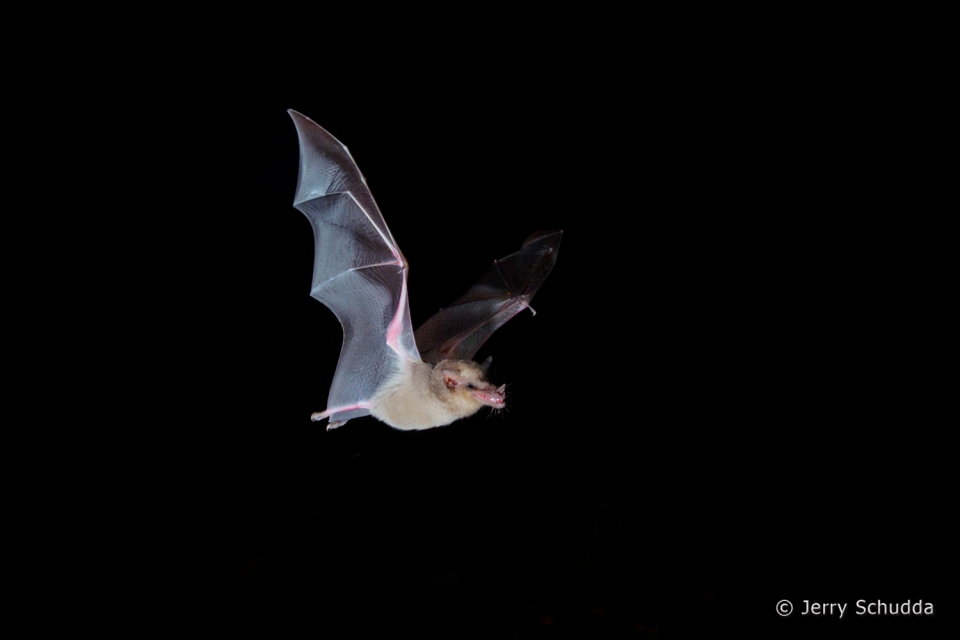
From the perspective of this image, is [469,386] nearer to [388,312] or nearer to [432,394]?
[432,394]

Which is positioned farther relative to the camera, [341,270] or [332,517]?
[332,517]

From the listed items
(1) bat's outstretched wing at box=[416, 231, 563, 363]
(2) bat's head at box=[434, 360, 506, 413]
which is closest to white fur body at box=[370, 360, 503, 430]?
(2) bat's head at box=[434, 360, 506, 413]

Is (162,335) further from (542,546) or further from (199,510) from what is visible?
(542,546)

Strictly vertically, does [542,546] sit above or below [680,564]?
above

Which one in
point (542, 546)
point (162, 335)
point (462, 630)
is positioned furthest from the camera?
point (542, 546)

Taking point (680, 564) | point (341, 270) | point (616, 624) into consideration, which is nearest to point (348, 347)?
point (341, 270)

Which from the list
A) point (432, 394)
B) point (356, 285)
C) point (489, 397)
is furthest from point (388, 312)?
point (489, 397)

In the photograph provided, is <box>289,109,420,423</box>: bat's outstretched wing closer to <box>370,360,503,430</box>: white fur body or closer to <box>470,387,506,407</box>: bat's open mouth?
<box>370,360,503,430</box>: white fur body
